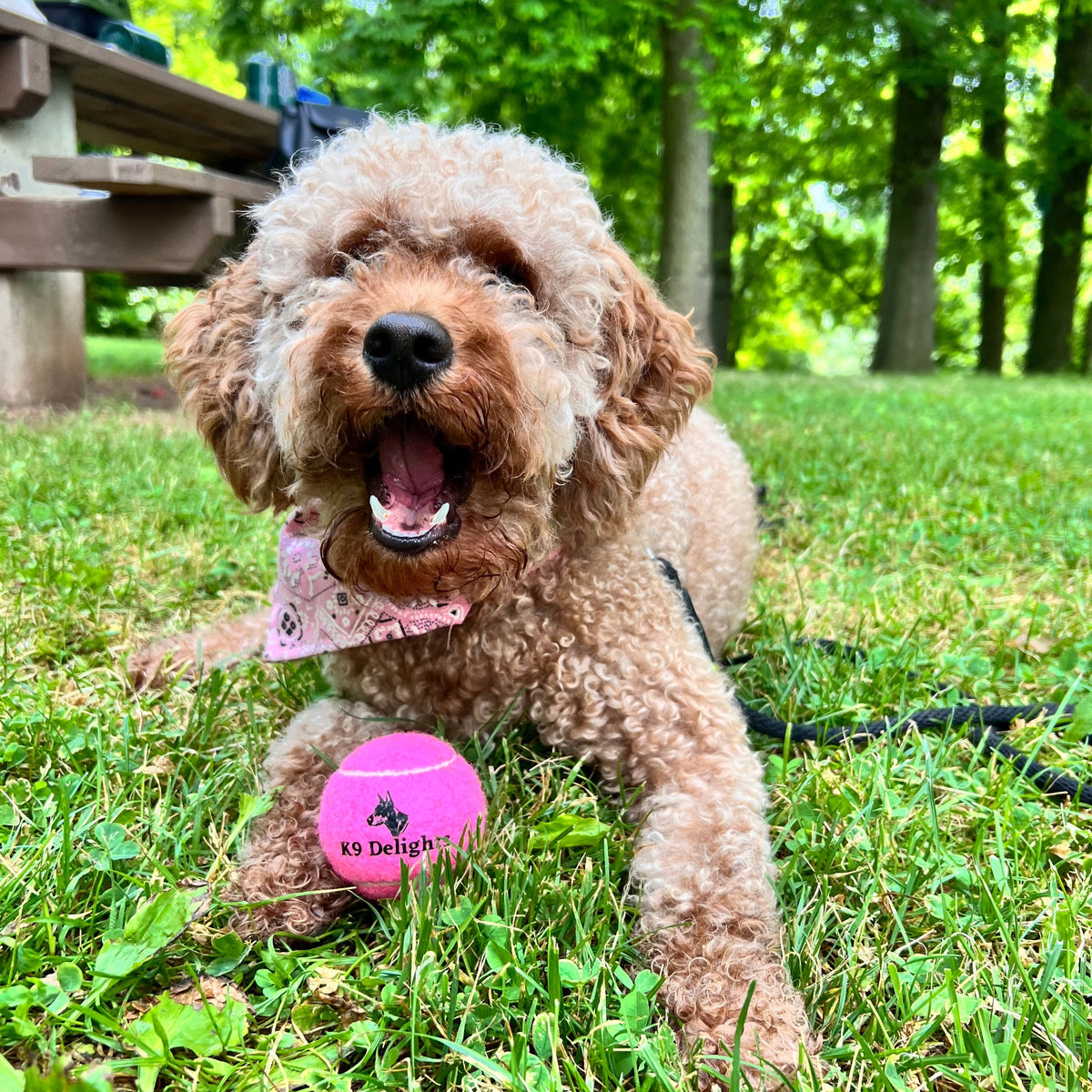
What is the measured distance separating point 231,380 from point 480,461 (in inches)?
28.0

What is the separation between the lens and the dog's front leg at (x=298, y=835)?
1627 mm

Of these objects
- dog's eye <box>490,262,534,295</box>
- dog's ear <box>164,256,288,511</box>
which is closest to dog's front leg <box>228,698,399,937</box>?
dog's ear <box>164,256,288,511</box>

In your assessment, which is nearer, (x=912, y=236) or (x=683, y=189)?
(x=683, y=189)

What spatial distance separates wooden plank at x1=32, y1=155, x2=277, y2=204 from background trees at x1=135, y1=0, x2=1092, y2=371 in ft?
8.02

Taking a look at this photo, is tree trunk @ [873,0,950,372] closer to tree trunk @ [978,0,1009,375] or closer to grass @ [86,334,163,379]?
tree trunk @ [978,0,1009,375]

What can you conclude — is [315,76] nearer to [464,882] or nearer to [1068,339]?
[464,882]

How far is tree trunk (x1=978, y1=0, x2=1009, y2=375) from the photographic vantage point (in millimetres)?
14859

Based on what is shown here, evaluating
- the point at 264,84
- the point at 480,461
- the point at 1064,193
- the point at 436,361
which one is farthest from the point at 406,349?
the point at 1064,193

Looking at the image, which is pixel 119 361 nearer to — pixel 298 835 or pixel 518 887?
pixel 298 835

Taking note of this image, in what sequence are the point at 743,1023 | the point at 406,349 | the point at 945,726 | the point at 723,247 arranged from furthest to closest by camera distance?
1. the point at 723,247
2. the point at 945,726
3. the point at 406,349
4. the point at 743,1023

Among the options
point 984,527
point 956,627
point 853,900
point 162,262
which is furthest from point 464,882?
point 162,262

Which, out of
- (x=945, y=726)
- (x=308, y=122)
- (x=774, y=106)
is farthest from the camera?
(x=774, y=106)

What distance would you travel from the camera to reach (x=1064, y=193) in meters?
18.4

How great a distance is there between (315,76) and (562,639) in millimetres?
10536
